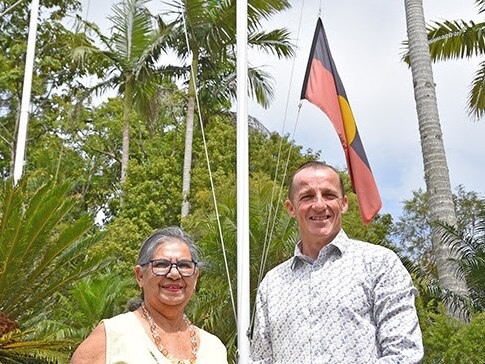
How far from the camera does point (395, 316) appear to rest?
2516mm

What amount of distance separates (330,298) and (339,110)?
15.7 ft

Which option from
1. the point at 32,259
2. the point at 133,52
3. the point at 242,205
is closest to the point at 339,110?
the point at 242,205

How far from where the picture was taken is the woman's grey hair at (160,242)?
274 cm

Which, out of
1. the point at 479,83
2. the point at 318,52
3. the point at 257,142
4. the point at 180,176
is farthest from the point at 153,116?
the point at 318,52

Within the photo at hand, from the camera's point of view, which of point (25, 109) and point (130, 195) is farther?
point (130, 195)

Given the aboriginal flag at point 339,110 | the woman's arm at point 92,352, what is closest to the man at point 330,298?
the woman's arm at point 92,352

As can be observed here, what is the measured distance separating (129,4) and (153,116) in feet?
9.61

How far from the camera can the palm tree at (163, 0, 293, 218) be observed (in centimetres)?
1622

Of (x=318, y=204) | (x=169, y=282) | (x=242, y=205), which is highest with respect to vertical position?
(x=242, y=205)

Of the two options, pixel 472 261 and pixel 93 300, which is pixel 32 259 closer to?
pixel 93 300

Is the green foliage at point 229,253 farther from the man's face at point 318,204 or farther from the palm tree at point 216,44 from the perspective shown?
the man's face at point 318,204

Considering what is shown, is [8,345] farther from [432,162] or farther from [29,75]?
[432,162]

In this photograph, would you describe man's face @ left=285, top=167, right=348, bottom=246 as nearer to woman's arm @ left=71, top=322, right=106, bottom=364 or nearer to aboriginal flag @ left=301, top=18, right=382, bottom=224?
woman's arm @ left=71, top=322, right=106, bottom=364

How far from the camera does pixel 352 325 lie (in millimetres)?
2568
